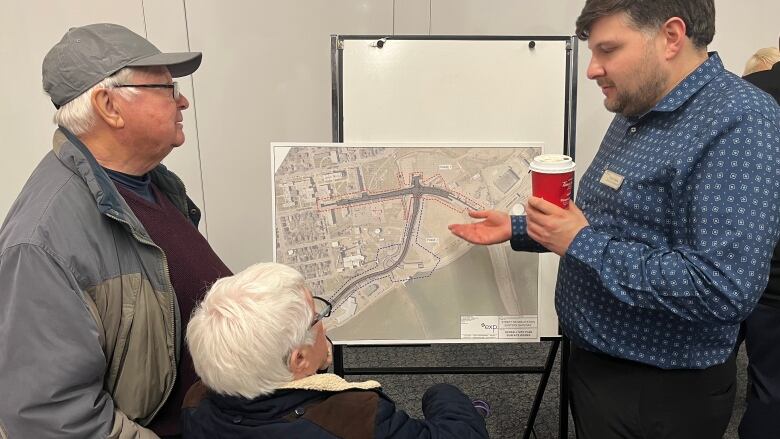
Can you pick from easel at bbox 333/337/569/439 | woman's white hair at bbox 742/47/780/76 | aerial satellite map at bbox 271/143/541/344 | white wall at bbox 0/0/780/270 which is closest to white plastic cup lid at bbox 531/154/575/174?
aerial satellite map at bbox 271/143/541/344

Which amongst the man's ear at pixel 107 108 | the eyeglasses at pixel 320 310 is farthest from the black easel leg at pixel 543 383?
the man's ear at pixel 107 108

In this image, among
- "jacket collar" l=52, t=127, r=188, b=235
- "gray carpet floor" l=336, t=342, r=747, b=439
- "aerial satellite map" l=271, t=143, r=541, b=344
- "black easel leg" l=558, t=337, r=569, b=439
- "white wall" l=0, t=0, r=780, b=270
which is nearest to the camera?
"jacket collar" l=52, t=127, r=188, b=235

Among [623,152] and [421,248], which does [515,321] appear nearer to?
[421,248]

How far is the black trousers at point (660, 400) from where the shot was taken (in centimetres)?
136

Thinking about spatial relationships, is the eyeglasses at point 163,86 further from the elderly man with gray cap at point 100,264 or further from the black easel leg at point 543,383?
the black easel leg at point 543,383

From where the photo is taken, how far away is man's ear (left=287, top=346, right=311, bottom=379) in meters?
1.11

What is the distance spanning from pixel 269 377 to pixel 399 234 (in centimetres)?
81

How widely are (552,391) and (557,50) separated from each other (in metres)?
1.62

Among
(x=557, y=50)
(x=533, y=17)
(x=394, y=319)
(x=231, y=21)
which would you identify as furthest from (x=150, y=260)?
(x=533, y=17)

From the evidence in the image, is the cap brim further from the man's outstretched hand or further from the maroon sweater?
the man's outstretched hand

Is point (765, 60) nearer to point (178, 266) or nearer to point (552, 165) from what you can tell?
point (552, 165)

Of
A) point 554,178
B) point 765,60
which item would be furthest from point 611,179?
point 765,60

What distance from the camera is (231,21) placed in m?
2.79

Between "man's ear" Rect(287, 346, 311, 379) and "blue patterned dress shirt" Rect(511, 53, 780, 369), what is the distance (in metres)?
0.62
